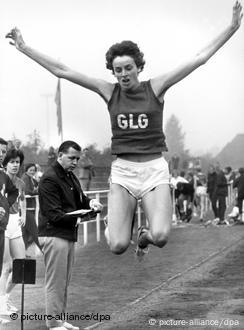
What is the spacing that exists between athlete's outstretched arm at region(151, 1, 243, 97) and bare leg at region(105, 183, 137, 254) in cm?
93

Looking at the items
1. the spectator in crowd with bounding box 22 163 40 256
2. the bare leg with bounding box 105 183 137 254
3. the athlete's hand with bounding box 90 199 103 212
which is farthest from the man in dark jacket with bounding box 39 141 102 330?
the spectator in crowd with bounding box 22 163 40 256

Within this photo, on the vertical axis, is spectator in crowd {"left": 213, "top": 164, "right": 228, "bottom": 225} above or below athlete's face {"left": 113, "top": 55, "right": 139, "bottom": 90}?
below

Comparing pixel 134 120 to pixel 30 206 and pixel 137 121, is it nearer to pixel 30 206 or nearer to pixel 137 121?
pixel 137 121

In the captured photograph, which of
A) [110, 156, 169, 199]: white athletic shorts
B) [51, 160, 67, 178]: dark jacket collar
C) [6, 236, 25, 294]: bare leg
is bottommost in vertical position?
[6, 236, 25, 294]: bare leg

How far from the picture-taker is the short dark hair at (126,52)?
22.6ft

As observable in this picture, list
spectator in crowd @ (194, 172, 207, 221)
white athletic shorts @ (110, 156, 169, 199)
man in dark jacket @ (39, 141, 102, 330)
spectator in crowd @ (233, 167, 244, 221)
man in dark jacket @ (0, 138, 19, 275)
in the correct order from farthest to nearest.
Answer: spectator in crowd @ (194, 172, 207, 221) → spectator in crowd @ (233, 167, 244, 221) → man in dark jacket @ (0, 138, 19, 275) → man in dark jacket @ (39, 141, 102, 330) → white athletic shorts @ (110, 156, 169, 199)

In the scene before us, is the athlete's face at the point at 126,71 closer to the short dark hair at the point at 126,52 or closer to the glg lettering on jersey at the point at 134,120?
the short dark hair at the point at 126,52

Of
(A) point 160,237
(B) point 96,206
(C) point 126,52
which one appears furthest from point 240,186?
(A) point 160,237

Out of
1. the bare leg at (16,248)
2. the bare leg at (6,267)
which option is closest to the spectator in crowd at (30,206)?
the bare leg at (6,267)

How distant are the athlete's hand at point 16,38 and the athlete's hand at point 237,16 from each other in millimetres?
1839

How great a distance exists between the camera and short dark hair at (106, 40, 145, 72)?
6.88 metres

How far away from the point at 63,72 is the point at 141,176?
1139 mm

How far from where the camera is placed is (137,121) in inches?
265

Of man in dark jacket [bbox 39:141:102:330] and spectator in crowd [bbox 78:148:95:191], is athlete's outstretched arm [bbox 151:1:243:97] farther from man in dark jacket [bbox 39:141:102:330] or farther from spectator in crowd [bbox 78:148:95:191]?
spectator in crowd [bbox 78:148:95:191]
